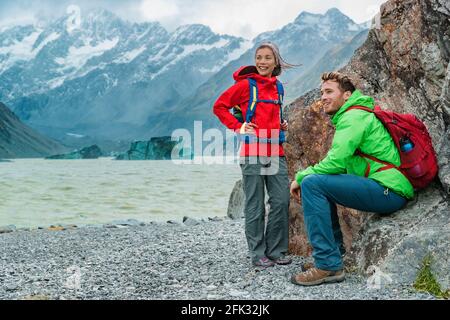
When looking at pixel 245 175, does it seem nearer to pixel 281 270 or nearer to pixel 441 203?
pixel 281 270

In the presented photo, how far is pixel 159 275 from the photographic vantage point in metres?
7.39

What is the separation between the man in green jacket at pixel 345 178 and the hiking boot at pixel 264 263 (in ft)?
3.67

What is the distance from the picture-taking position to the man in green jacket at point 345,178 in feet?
18.5

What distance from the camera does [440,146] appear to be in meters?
6.20

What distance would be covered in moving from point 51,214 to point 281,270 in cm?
3498

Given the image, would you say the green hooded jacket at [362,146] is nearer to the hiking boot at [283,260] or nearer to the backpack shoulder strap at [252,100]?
the backpack shoulder strap at [252,100]

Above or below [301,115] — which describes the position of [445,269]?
below

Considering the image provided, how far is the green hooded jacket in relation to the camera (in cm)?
559

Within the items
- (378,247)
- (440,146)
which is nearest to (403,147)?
(440,146)

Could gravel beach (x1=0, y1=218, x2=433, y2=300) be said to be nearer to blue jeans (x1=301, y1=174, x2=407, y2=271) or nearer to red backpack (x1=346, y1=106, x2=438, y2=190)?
blue jeans (x1=301, y1=174, x2=407, y2=271)

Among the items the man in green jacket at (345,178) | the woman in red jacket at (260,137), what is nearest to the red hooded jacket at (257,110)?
the woman in red jacket at (260,137)

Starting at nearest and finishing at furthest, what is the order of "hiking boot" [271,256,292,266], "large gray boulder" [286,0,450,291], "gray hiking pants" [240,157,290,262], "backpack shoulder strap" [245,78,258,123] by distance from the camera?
"large gray boulder" [286,0,450,291]
"backpack shoulder strap" [245,78,258,123]
"gray hiking pants" [240,157,290,262]
"hiking boot" [271,256,292,266]

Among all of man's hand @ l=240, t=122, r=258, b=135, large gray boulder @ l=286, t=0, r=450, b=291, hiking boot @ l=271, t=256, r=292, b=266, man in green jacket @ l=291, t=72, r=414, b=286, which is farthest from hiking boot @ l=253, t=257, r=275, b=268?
man's hand @ l=240, t=122, r=258, b=135

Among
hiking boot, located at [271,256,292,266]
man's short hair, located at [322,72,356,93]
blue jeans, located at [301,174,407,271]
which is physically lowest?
Result: hiking boot, located at [271,256,292,266]
